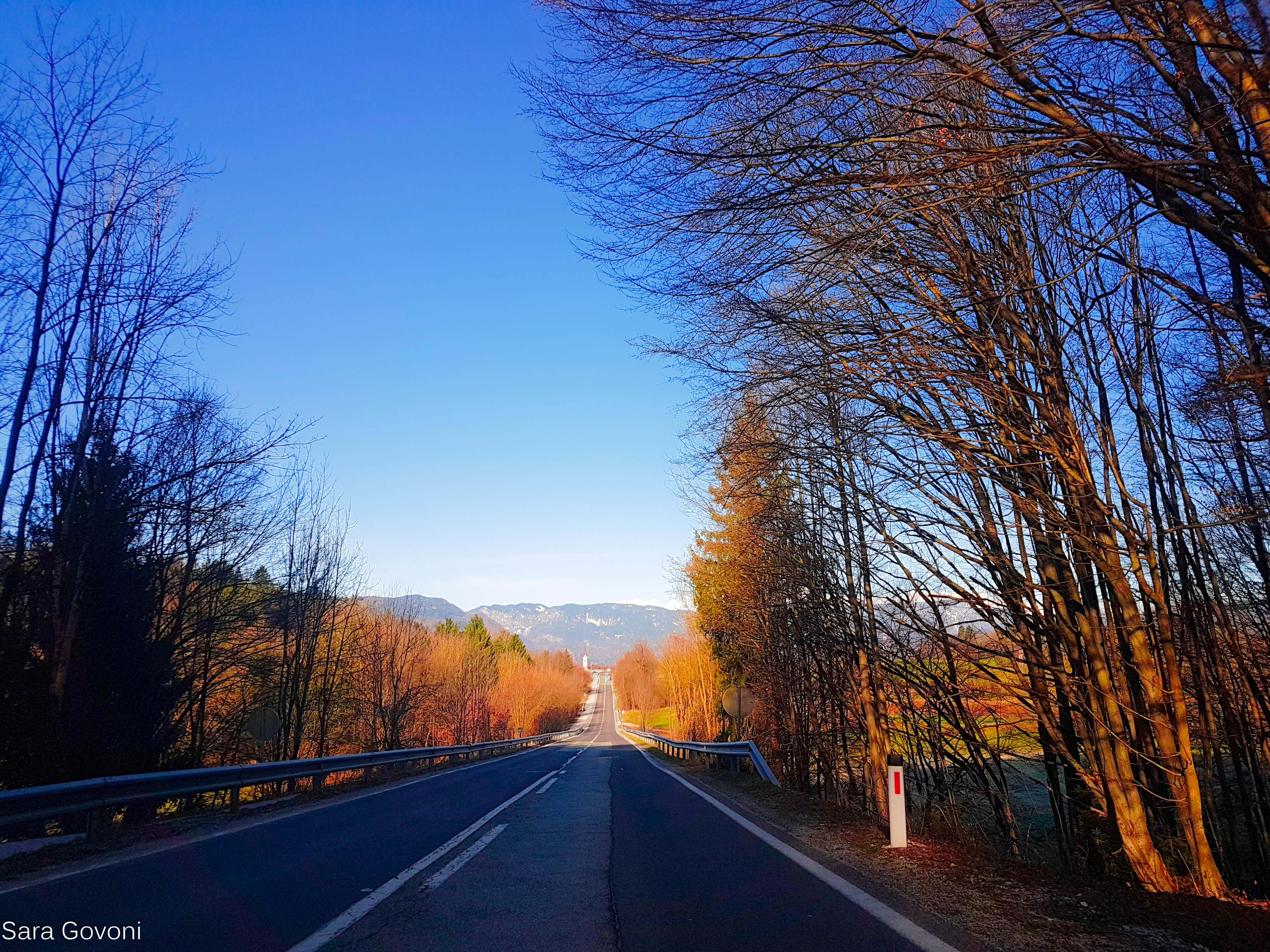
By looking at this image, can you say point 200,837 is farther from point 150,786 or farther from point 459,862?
point 459,862

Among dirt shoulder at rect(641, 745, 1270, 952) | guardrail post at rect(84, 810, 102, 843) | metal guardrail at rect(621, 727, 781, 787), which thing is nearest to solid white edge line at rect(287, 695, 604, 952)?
dirt shoulder at rect(641, 745, 1270, 952)

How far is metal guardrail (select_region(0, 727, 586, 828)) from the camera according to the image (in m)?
6.84

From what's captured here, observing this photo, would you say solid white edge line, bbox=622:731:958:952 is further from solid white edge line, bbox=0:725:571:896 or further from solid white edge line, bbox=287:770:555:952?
solid white edge line, bbox=0:725:571:896

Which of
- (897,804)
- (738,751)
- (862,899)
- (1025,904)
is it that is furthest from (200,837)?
(738,751)

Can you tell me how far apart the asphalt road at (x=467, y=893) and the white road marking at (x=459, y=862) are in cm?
3

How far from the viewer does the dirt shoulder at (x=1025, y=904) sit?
13.1 ft

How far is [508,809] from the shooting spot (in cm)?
1132

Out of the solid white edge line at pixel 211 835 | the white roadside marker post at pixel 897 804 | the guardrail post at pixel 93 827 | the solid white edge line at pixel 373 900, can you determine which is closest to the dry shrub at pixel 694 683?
the solid white edge line at pixel 211 835

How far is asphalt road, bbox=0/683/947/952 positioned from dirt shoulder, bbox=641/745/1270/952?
1.44 ft

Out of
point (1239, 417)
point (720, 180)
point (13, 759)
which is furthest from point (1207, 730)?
point (13, 759)

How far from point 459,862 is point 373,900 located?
5.43ft

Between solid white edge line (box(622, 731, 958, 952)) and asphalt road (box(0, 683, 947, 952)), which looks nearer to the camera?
solid white edge line (box(622, 731, 958, 952))

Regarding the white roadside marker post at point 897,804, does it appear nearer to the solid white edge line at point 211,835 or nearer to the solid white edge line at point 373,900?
the solid white edge line at point 373,900

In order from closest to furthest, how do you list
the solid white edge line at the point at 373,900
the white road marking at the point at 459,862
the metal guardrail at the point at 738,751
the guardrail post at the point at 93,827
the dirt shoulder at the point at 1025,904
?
1. the dirt shoulder at the point at 1025,904
2. the solid white edge line at the point at 373,900
3. the white road marking at the point at 459,862
4. the guardrail post at the point at 93,827
5. the metal guardrail at the point at 738,751
